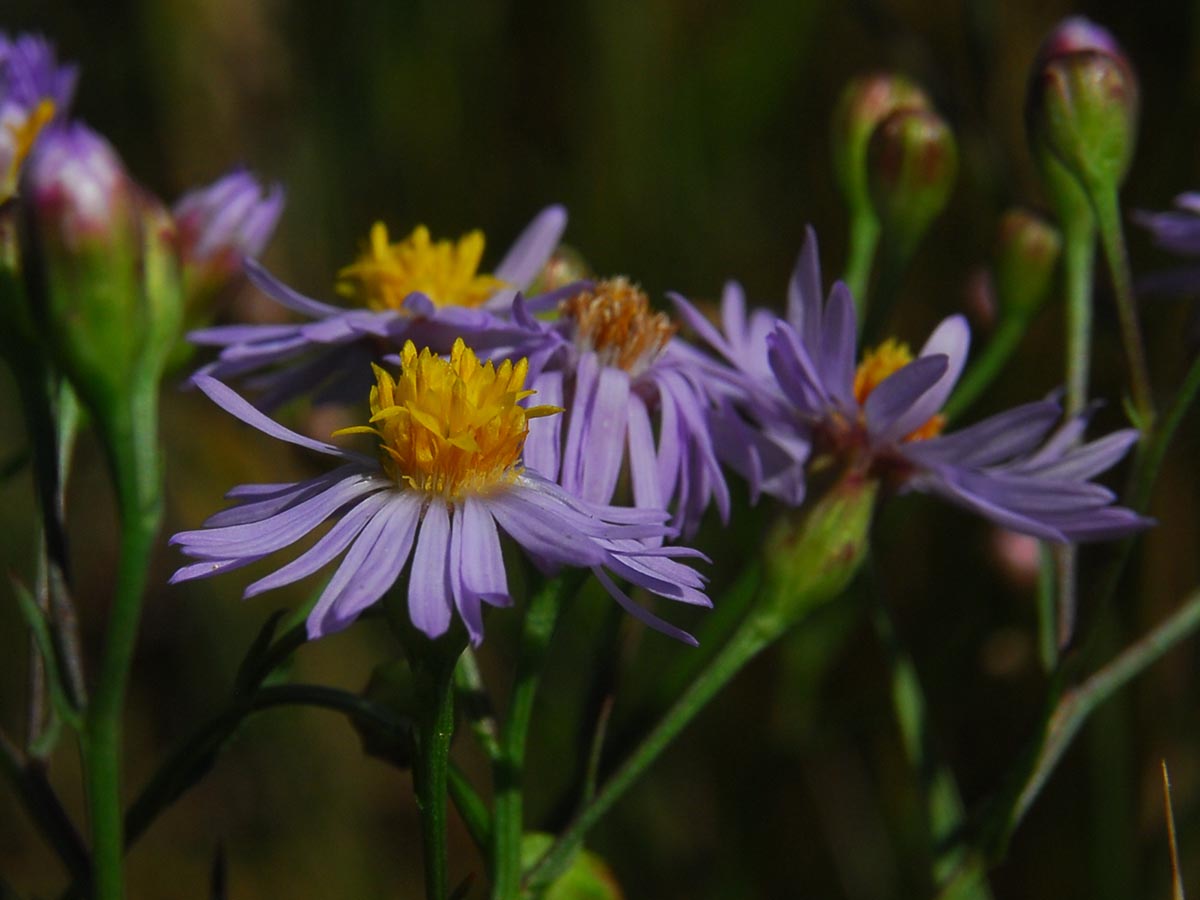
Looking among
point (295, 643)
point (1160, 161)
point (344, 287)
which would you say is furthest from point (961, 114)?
point (295, 643)

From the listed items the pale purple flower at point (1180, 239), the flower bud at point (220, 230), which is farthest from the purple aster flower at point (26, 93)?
the pale purple flower at point (1180, 239)

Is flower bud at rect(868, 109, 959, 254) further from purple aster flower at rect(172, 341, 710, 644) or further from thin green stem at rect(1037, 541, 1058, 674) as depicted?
purple aster flower at rect(172, 341, 710, 644)

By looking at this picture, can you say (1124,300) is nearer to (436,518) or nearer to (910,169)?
(910,169)

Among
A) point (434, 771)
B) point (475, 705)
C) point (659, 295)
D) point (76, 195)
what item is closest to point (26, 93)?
point (76, 195)

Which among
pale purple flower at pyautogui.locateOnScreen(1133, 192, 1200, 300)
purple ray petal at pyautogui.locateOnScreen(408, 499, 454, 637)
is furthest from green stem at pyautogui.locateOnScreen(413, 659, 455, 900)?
pale purple flower at pyautogui.locateOnScreen(1133, 192, 1200, 300)

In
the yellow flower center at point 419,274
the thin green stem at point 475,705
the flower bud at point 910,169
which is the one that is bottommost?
the thin green stem at point 475,705

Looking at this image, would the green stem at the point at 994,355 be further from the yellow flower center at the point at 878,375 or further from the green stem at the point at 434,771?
the green stem at the point at 434,771
